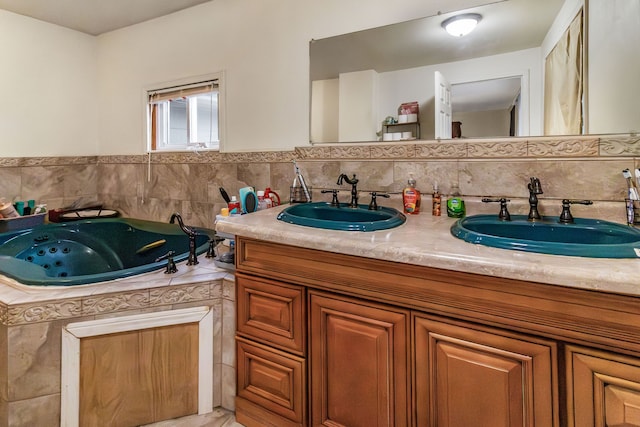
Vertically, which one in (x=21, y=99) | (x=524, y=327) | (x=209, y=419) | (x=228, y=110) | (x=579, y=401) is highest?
(x=21, y=99)

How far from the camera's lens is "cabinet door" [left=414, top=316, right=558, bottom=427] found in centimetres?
91

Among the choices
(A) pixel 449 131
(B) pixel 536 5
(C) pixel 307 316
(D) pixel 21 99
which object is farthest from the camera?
(D) pixel 21 99

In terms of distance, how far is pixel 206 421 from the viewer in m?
1.54

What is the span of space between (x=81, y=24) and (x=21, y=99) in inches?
30.7

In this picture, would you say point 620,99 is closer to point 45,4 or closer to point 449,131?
point 449,131

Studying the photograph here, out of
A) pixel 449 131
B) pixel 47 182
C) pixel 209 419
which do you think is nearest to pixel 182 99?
pixel 47 182

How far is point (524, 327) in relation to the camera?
3.01 feet

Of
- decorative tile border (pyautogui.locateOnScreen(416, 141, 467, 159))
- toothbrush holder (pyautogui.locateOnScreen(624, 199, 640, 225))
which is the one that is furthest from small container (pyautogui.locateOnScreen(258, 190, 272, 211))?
toothbrush holder (pyautogui.locateOnScreen(624, 199, 640, 225))

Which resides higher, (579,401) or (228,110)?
(228,110)

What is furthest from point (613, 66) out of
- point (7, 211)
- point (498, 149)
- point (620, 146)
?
point (7, 211)

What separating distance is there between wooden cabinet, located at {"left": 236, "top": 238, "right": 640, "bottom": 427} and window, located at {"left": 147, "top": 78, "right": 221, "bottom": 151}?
5.16 feet

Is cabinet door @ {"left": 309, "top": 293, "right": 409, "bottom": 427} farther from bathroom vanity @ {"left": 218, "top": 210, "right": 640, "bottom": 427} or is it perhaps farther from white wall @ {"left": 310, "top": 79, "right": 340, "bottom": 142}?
white wall @ {"left": 310, "top": 79, "right": 340, "bottom": 142}

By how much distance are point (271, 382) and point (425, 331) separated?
2.33 ft

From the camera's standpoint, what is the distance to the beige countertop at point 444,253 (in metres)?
0.81
